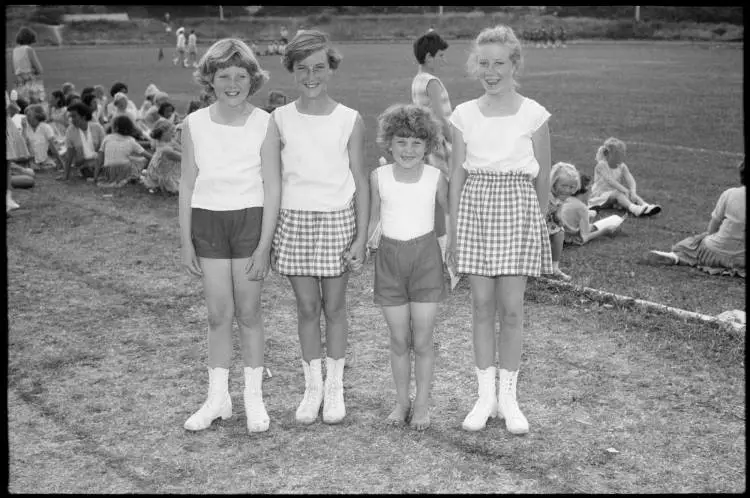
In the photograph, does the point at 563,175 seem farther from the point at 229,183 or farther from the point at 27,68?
the point at 27,68

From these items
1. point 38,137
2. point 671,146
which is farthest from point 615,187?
point 38,137

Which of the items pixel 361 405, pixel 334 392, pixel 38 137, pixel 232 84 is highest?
pixel 232 84

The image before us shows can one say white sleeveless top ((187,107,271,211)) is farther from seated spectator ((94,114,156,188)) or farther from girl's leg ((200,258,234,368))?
seated spectator ((94,114,156,188))

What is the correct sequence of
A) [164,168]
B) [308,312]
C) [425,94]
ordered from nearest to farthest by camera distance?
[308,312]
[425,94]
[164,168]

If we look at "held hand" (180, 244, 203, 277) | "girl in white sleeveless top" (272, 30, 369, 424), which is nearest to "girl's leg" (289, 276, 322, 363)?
"girl in white sleeveless top" (272, 30, 369, 424)

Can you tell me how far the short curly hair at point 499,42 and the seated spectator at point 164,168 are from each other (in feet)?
23.1

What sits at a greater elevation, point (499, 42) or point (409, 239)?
point (499, 42)

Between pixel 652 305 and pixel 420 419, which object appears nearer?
pixel 420 419

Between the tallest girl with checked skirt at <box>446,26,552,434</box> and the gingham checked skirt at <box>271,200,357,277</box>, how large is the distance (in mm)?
519

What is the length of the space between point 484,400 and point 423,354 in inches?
14.9

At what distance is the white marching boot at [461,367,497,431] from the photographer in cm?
469

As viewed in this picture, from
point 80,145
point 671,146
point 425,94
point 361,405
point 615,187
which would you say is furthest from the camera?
point 671,146

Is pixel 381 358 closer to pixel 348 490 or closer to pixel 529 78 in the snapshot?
pixel 348 490

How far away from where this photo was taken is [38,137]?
44.4 feet
